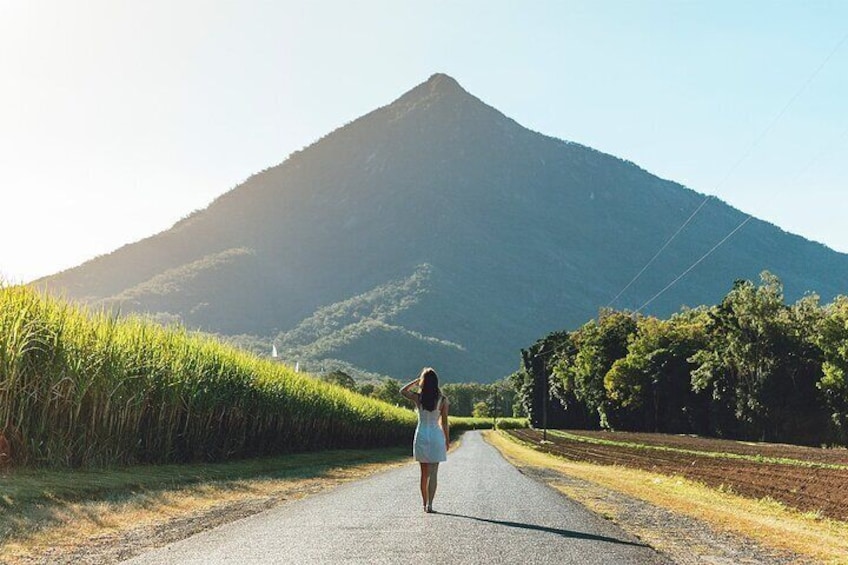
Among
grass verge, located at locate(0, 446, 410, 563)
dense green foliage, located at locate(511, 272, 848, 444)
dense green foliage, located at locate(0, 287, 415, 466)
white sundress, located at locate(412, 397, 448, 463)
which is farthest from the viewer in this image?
dense green foliage, located at locate(511, 272, 848, 444)

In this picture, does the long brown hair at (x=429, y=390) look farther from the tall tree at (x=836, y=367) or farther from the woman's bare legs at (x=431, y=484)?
the tall tree at (x=836, y=367)

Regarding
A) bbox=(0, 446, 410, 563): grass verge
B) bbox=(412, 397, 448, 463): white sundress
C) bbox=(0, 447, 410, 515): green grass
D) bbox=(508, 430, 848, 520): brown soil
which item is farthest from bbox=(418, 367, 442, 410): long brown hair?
bbox=(508, 430, 848, 520): brown soil

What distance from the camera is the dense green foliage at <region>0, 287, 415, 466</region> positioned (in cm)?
1602

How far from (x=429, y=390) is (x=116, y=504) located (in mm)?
5959

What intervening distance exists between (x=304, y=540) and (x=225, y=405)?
676 inches

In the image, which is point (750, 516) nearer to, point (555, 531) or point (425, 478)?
point (555, 531)

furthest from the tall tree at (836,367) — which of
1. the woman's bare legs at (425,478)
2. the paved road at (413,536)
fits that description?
the woman's bare legs at (425,478)

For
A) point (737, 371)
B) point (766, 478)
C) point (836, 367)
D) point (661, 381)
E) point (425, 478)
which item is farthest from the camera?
point (661, 381)

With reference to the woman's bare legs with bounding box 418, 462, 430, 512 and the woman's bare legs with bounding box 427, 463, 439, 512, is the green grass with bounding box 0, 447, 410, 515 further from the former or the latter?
the woman's bare legs with bounding box 427, 463, 439, 512

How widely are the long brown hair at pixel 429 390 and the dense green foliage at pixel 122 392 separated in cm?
802

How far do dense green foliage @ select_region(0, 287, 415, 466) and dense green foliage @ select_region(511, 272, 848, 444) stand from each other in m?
47.9

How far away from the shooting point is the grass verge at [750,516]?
13367 millimetres

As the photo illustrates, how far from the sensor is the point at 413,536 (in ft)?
36.6

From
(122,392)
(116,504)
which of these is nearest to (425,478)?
(116,504)
